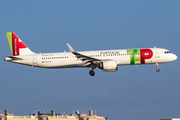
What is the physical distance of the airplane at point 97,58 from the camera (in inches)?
2387

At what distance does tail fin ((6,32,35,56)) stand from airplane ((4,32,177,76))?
6.58 feet

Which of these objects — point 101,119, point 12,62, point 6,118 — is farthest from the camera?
point 101,119

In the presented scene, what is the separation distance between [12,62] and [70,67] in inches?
432

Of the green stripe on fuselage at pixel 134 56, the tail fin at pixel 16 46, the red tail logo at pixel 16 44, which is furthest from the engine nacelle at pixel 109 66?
the red tail logo at pixel 16 44

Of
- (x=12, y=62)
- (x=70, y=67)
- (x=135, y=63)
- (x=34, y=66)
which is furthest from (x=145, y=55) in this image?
(x=12, y=62)

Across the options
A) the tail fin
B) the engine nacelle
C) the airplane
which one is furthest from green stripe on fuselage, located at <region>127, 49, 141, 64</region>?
the tail fin

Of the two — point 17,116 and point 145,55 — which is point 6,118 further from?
point 145,55

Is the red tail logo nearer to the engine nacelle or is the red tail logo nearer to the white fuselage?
the white fuselage

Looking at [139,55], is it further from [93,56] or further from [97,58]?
[93,56]

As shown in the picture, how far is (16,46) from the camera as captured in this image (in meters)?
68.1

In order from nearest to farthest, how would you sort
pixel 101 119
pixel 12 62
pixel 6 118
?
pixel 12 62
pixel 6 118
pixel 101 119

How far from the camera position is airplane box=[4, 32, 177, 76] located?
199 ft

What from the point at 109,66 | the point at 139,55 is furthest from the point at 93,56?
the point at 139,55

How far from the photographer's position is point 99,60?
199 ft
